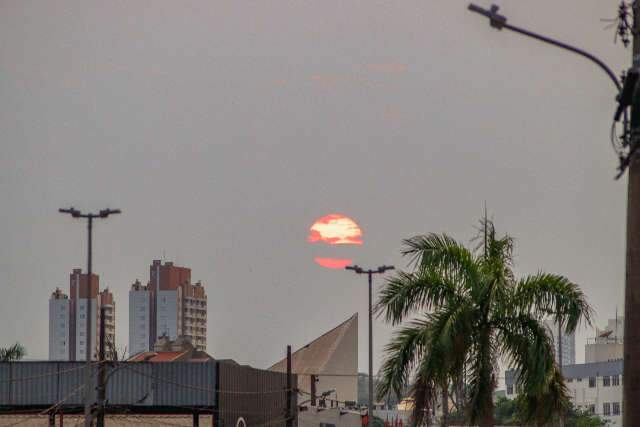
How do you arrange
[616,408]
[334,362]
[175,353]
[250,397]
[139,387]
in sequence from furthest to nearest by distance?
[616,408], [334,362], [175,353], [250,397], [139,387]

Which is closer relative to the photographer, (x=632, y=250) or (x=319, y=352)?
(x=632, y=250)

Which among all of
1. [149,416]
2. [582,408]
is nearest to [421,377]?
[149,416]

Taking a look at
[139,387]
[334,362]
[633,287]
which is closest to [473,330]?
[633,287]

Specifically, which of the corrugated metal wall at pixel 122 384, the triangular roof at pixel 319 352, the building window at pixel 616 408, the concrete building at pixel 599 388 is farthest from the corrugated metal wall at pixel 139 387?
the building window at pixel 616 408

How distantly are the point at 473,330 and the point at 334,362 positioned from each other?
12921cm

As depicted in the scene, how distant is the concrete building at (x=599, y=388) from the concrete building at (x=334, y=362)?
20.2 metres

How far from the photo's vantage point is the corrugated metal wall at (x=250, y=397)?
69.2 m

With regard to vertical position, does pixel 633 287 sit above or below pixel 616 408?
above

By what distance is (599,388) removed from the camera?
17538cm

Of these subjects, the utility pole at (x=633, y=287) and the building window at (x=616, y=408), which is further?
the building window at (x=616, y=408)

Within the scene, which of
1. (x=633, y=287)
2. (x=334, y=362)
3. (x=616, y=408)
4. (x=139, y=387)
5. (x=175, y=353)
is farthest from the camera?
(x=616, y=408)

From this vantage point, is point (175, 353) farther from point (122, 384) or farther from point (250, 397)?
point (122, 384)

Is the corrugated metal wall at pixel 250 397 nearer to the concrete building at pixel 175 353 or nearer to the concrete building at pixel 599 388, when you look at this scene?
the concrete building at pixel 175 353

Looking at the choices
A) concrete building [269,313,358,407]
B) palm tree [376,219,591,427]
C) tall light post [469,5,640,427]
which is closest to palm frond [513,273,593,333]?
palm tree [376,219,591,427]
